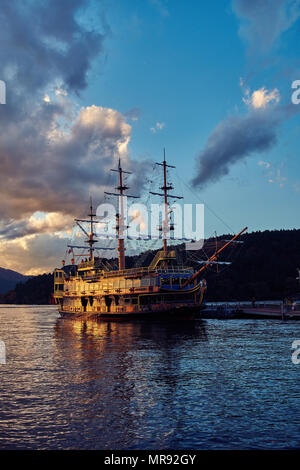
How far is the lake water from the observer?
14.5 m

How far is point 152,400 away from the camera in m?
19.6

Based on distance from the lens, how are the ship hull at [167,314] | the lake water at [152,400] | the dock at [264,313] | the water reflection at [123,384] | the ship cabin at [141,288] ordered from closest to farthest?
the lake water at [152,400], the water reflection at [123,384], the dock at [264,313], the ship hull at [167,314], the ship cabin at [141,288]

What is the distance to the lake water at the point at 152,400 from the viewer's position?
1454 centimetres

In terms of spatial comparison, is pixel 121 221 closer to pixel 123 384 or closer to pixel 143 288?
pixel 143 288

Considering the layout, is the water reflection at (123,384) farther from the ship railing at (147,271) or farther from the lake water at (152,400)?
the ship railing at (147,271)

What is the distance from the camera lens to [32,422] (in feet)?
54.9

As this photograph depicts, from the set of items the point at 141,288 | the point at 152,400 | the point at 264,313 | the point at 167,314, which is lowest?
the point at 264,313

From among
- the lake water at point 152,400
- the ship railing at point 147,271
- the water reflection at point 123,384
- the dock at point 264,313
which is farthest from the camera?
the ship railing at point 147,271

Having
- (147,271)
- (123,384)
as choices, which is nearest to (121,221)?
(147,271)

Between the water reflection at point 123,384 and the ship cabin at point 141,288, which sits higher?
the ship cabin at point 141,288

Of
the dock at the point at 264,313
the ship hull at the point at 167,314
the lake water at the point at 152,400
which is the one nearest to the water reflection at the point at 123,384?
the lake water at the point at 152,400

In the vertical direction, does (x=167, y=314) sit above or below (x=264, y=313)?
above

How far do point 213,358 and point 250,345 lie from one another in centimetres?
852

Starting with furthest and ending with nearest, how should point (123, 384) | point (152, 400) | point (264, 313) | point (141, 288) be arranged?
point (264, 313) < point (141, 288) < point (123, 384) < point (152, 400)
